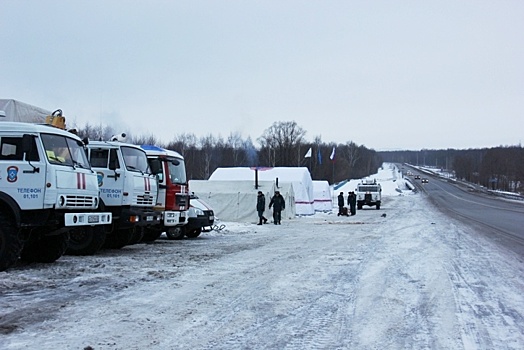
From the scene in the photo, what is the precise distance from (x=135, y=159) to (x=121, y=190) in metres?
1.27

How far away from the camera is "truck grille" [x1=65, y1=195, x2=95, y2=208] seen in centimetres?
1002

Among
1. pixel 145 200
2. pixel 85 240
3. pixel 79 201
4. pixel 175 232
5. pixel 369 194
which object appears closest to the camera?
pixel 79 201

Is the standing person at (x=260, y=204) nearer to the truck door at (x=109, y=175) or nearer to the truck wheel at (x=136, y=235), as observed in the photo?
the truck wheel at (x=136, y=235)

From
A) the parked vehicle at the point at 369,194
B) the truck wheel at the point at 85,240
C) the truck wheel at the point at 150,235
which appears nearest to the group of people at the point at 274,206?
the truck wheel at the point at 150,235

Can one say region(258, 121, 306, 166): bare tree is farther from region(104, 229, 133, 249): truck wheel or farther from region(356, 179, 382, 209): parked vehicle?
region(104, 229, 133, 249): truck wheel

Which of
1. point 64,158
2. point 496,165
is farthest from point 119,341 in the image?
point 496,165

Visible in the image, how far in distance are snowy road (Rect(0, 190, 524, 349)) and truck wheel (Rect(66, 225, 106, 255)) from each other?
320mm

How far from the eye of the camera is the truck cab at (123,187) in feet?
42.5

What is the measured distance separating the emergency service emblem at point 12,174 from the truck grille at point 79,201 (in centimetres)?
98

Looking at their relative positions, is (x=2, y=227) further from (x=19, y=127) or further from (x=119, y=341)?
(x=119, y=341)

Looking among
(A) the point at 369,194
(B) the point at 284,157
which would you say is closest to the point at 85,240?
(A) the point at 369,194

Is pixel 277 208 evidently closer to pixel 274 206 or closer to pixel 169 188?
pixel 274 206

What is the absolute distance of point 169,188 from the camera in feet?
52.7

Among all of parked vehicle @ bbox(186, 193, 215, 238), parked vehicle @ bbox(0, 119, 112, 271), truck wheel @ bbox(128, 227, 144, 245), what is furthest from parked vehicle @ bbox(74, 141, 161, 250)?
parked vehicle @ bbox(186, 193, 215, 238)
